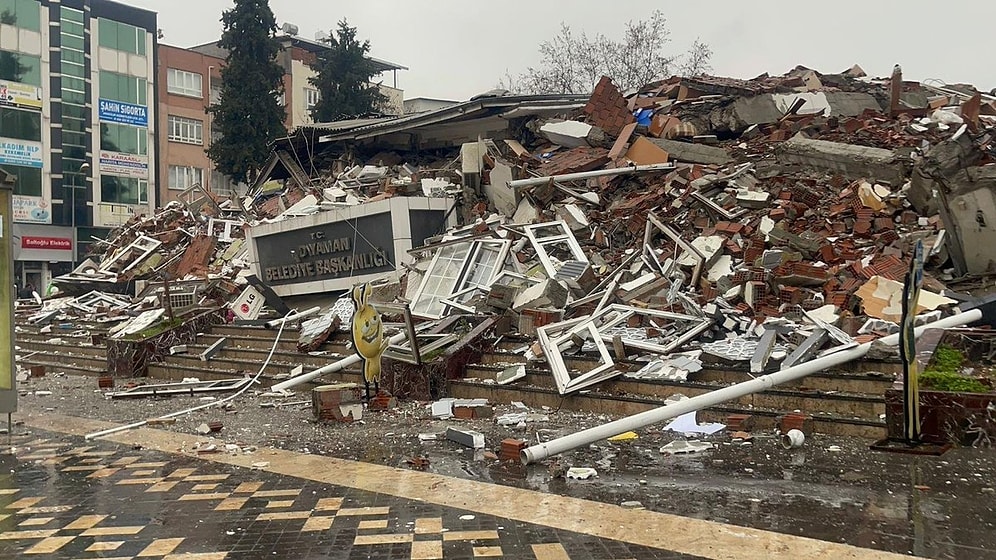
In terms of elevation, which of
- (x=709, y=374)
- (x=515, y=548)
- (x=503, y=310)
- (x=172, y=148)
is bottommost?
(x=515, y=548)

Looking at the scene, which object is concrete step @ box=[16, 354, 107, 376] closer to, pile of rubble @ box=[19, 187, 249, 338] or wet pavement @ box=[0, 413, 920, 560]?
pile of rubble @ box=[19, 187, 249, 338]

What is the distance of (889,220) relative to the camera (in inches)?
457

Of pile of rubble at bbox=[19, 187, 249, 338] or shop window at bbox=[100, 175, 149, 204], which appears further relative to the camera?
shop window at bbox=[100, 175, 149, 204]

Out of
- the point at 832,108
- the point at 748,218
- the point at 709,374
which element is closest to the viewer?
the point at 709,374

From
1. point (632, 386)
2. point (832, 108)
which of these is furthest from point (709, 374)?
point (832, 108)

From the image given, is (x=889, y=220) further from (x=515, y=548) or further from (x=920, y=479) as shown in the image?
(x=515, y=548)

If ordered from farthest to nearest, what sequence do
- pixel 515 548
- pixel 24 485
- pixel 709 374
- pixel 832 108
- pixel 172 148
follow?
pixel 172 148
pixel 832 108
pixel 709 374
pixel 24 485
pixel 515 548

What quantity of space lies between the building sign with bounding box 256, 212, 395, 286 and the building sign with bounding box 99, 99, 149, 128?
2921 centimetres

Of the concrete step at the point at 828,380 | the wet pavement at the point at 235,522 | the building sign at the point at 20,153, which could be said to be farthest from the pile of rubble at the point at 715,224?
the building sign at the point at 20,153

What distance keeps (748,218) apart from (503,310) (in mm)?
4323

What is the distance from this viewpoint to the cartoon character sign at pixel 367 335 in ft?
31.1

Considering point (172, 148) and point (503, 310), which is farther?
point (172, 148)

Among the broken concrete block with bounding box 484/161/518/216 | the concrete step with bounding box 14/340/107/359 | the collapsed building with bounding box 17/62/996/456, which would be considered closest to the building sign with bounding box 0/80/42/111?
the collapsed building with bounding box 17/62/996/456

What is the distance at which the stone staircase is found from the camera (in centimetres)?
757
